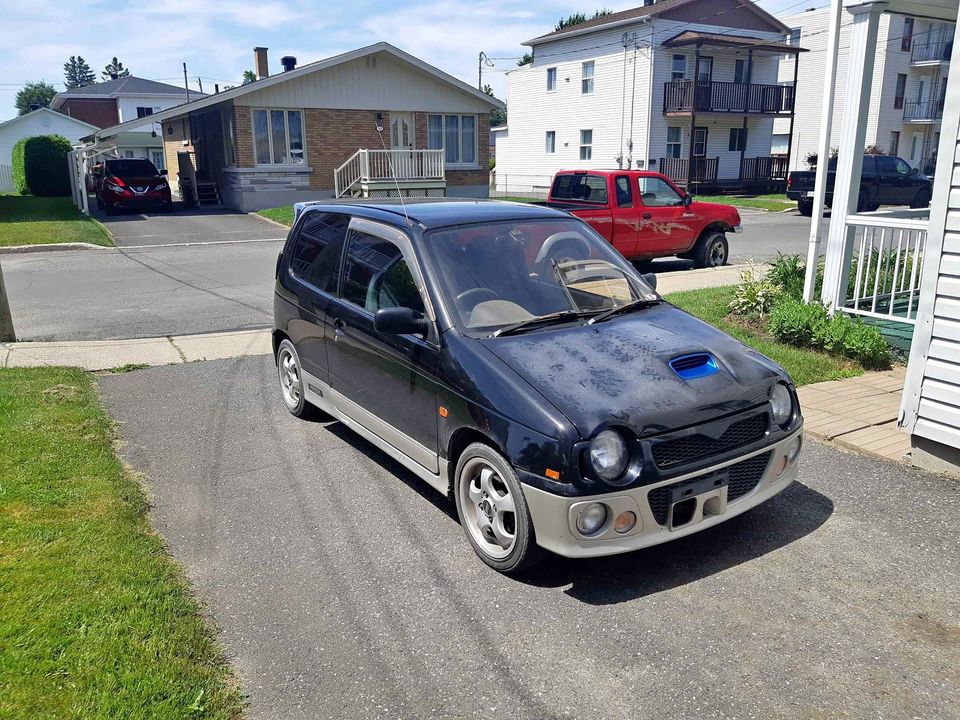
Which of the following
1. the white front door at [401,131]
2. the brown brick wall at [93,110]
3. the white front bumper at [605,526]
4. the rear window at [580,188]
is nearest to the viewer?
the white front bumper at [605,526]

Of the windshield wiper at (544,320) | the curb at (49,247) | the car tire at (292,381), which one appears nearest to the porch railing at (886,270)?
the windshield wiper at (544,320)

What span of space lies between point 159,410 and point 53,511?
7.42ft

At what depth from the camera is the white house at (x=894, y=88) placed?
40.2 meters

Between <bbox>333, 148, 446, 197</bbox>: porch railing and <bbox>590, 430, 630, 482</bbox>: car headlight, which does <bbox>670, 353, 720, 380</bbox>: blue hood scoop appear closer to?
<bbox>590, 430, 630, 482</bbox>: car headlight

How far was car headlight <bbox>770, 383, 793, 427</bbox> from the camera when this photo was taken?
418 centimetres

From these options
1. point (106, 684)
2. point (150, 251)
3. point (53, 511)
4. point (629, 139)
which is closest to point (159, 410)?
point (53, 511)

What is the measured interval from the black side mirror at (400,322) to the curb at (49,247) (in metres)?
16.5

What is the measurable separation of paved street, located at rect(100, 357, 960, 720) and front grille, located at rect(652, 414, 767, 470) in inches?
25.5

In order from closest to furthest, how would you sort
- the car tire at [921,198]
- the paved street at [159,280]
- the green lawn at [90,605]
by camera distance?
the green lawn at [90,605] → the paved street at [159,280] → the car tire at [921,198]

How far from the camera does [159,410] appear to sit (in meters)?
6.66

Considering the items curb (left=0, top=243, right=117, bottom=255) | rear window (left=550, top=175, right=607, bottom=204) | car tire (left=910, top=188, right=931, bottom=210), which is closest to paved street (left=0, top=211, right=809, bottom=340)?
curb (left=0, top=243, right=117, bottom=255)

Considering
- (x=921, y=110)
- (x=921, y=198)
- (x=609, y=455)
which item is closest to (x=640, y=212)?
(x=609, y=455)

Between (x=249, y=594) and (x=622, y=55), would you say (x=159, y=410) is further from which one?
(x=622, y=55)

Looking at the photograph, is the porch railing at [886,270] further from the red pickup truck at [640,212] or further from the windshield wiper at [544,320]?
the red pickup truck at [640,212]
